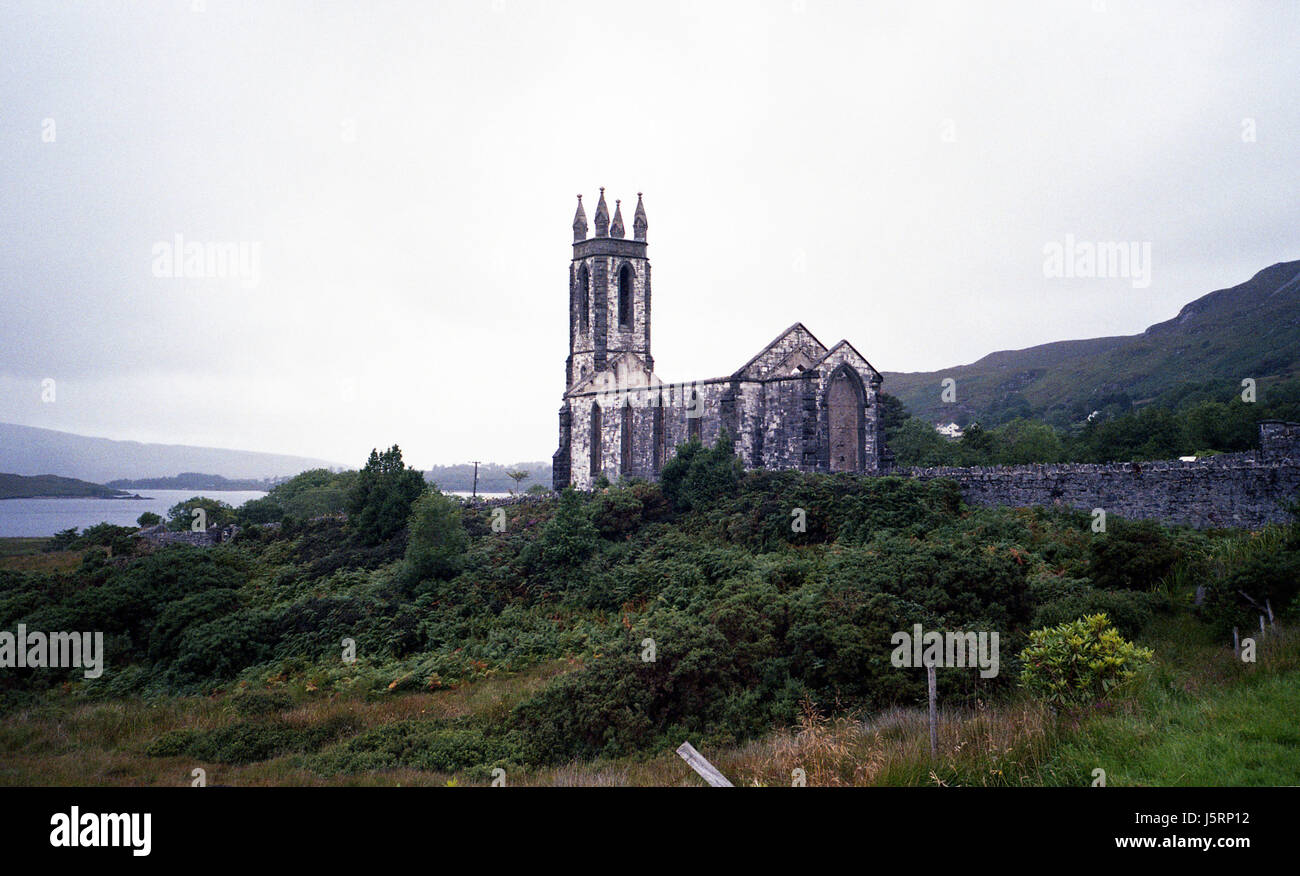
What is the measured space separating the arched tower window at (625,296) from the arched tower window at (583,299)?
2.01 meters

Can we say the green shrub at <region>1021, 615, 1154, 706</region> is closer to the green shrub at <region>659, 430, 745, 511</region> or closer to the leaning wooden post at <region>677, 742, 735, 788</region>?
the leaning wooden post at <region>677, 742, 735, 788</region>

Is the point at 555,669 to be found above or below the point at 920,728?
below

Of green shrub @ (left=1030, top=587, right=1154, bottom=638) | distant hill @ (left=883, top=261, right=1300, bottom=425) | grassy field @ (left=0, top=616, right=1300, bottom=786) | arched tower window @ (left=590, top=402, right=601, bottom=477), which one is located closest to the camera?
grassy field @ (left=0, top=616, right=1300, bottom=786)

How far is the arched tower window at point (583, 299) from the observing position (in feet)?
149

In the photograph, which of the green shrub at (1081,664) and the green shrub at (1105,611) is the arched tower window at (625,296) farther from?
the green shrub at (1081,664)

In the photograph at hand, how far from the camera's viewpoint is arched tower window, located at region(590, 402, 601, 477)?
136 ft

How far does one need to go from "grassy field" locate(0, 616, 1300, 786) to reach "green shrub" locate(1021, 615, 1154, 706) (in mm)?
336

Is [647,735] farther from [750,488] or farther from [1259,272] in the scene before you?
[1259,272]

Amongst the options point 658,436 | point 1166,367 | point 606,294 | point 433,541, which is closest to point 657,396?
point 658,436

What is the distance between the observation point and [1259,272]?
16250 centimetres

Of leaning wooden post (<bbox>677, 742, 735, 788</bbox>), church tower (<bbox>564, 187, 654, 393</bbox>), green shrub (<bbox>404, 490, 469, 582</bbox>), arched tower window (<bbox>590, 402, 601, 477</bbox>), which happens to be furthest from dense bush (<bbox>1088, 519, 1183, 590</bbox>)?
church tower (<bbox>564, 187, 654, 393</bbox>)

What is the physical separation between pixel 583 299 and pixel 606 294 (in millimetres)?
1722
